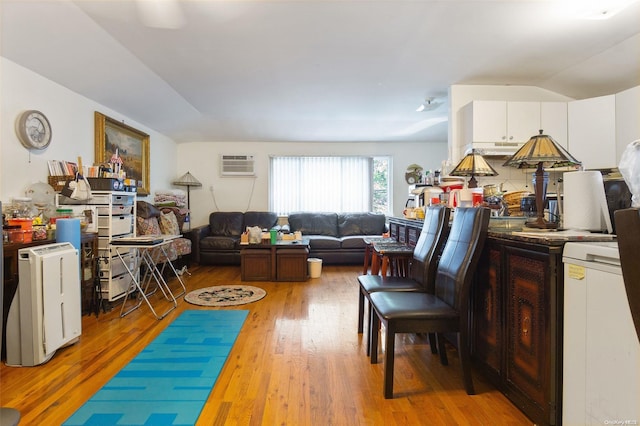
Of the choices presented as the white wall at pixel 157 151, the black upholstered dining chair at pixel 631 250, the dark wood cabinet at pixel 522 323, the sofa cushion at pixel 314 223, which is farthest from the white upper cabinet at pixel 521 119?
the black upholstered dining chair at pixel 631 250

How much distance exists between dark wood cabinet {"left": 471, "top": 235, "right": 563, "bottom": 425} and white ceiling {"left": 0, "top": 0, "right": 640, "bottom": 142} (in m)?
1.93

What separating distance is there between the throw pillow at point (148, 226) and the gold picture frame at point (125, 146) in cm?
65

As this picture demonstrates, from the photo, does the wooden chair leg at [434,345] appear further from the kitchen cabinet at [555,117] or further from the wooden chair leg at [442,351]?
the kitchen cabinet at [555,117]

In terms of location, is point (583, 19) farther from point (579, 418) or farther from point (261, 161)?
point (261, 161)

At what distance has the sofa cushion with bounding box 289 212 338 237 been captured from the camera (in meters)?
5.86

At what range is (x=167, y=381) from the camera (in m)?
1.81


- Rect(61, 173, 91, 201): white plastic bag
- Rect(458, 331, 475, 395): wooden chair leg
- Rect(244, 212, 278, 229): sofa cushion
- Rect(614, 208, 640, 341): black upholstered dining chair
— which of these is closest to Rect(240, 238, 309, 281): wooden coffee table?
Rect(244, 212, 278, 229): sofa cushion

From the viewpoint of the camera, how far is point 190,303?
325cm

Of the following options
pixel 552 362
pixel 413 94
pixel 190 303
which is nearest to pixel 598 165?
pixel 413 94

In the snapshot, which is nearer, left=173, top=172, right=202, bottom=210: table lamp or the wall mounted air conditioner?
left=173, top=172, right=202, bottom=210: table lamp

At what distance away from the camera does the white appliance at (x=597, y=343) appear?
1004mm

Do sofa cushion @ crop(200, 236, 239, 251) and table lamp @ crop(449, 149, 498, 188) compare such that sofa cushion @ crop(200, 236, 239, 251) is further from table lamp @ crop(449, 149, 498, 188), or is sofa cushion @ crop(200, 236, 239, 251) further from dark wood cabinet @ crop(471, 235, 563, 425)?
dark wood cabinet @ crop(471, 235, 563, 425)

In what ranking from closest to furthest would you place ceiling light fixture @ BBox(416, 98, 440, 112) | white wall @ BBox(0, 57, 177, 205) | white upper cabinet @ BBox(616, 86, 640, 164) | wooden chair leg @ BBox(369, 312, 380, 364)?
wooden chair leg @ BBox(369, 312, 380, 364)
white wall @ BBox(0, 57, 177, 205)
white upper cabinet @ BBox(616, 86, 640, 164)
ceiling light fixture @ BBox(416, 98, 440, 112)

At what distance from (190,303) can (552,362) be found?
10.1 feet
